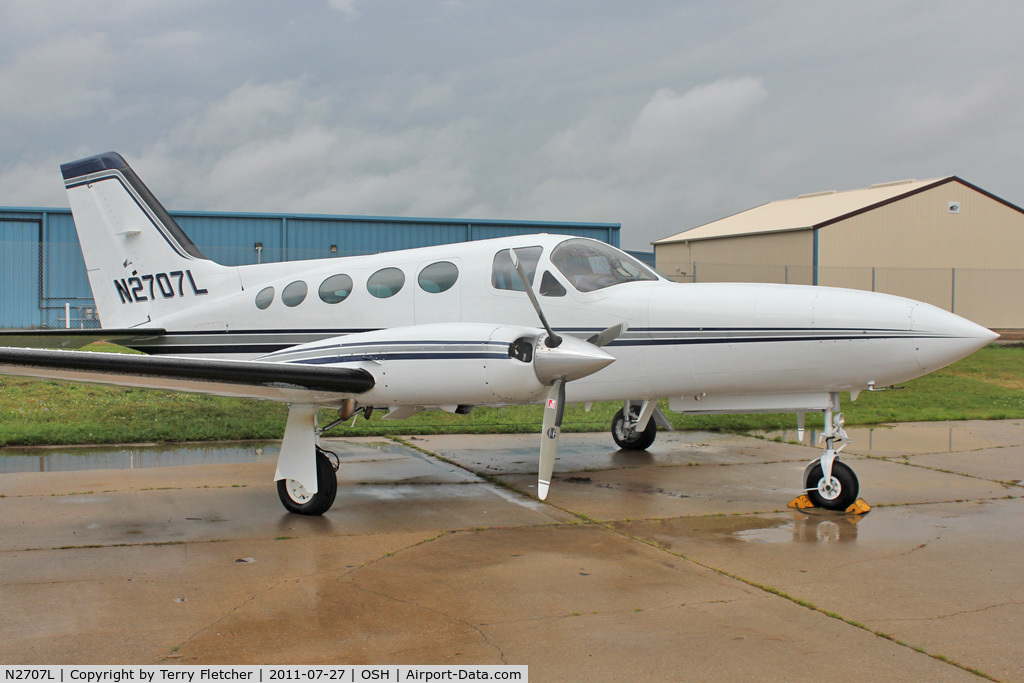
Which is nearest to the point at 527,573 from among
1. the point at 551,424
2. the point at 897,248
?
the point at 551,424

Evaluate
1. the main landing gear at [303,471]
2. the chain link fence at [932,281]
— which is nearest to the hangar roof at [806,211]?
the chain link fence at [932,281]

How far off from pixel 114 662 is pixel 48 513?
389 cm

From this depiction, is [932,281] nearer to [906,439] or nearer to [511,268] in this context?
[906,439]

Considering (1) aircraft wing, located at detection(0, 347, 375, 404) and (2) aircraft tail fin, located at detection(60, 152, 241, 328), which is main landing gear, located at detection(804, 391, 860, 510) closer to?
(1) aircraft wing, located at detection(0, 347, 375, 404)

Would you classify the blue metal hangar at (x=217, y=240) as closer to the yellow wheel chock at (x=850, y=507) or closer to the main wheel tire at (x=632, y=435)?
the main wheel tire at (x=632, y=435)

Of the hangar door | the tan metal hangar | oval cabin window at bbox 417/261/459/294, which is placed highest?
the tan metal hangar

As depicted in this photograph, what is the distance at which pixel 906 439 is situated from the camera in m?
12.5

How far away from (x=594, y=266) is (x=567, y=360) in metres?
2.03

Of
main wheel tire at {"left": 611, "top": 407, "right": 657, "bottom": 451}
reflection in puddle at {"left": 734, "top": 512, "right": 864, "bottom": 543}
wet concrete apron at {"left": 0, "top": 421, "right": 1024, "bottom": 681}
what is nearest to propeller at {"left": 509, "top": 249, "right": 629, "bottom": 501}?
wet concrete apron at {"left": 0, "top": 421, "right": 1024, "bottom": 681}

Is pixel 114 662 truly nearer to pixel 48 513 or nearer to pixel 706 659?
pixel 706 659

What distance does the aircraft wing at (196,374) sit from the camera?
20.7 ft

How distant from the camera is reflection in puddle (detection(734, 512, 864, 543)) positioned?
21.9 ft

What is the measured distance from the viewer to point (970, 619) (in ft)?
Answer: 15.8

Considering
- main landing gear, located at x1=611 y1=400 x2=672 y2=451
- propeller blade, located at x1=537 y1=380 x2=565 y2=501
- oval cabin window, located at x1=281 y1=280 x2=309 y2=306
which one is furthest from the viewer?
main landing gear, located at x1=611 y1=400 x2=672 y2=451
